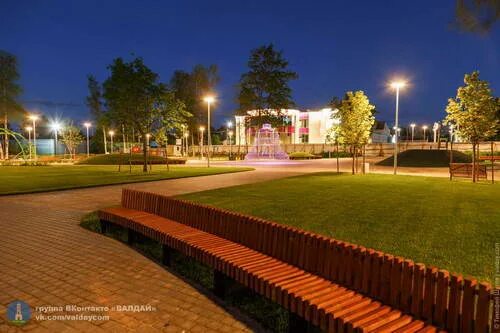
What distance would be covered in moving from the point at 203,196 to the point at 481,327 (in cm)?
1063

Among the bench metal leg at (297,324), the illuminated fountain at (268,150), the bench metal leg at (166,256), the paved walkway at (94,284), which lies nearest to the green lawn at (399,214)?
the bench metal leg at (297,324)

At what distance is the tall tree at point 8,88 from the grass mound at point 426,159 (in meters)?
45.8

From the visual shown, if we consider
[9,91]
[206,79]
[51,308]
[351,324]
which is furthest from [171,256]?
[206,79]

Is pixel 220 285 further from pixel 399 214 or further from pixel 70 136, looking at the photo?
pixel 70 136

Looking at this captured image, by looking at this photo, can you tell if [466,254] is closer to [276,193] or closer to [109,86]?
[276,193]

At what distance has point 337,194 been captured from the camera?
12.8m

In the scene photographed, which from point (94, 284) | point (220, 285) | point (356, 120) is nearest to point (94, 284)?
point (94, 284)

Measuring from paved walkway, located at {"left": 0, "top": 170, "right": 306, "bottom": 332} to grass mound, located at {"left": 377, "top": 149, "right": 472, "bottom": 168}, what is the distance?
31.0m

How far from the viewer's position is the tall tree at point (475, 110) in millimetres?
16906

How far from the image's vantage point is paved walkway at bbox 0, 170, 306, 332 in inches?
153

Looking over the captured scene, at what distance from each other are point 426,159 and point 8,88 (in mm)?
52835

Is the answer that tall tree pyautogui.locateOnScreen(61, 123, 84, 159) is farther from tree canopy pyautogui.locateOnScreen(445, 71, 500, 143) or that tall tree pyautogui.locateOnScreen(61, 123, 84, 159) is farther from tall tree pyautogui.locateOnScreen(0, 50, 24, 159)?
tree canopy pyautogui.locateOnScreen(445, 71, 500, 143)

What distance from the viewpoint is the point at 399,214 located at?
9.14m

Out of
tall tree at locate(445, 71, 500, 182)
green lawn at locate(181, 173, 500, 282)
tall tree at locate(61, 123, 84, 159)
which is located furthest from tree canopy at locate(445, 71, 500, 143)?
tall tree at locate(61, 123, 84, 159)
